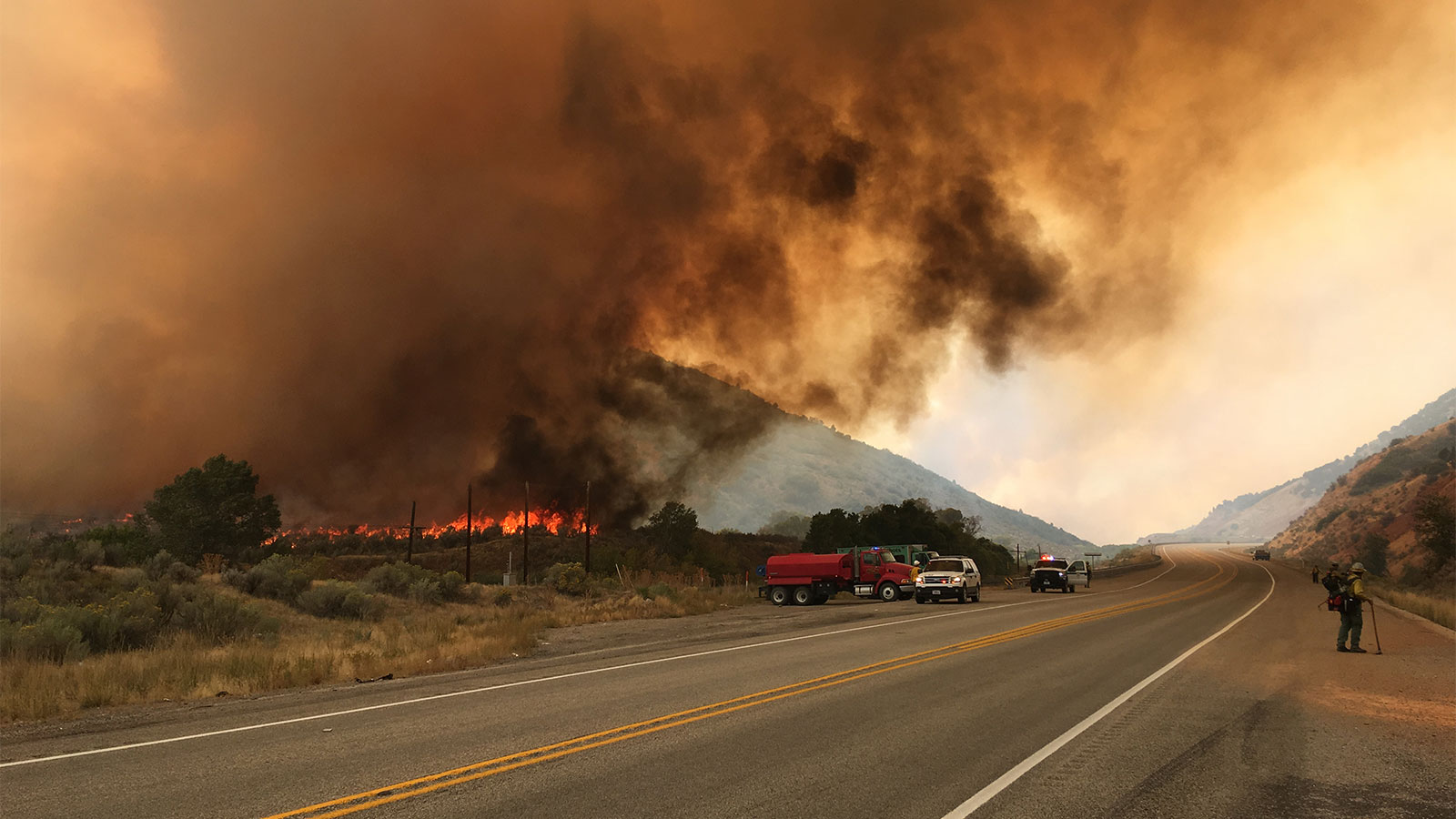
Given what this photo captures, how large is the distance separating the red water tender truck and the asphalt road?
21.5 meters

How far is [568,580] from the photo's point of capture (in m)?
39.1

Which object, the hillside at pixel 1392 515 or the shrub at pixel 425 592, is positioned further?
the hillside at pixel 1392 515

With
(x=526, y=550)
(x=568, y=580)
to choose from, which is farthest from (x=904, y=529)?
(x=568, y=580)

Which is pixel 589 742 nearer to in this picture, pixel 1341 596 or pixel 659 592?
pixel 1341 596

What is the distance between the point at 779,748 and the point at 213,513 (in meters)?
63.7

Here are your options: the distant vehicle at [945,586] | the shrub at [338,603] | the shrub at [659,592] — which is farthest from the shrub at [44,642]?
the distant vehicle at [945,586]

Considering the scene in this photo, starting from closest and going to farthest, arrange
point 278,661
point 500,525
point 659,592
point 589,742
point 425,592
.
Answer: point 589,742
point 278,661
point 425,592
point 659,592
point 500,525

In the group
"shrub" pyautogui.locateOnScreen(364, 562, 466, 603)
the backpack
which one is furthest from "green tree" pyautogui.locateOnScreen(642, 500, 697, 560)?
the backpack

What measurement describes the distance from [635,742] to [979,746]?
Answer: 354 centimetres

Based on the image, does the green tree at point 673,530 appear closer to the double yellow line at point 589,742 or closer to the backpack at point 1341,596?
the double yellow line at point 589,742

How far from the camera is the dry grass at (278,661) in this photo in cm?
1151

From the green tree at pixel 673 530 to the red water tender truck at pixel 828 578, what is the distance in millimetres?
34775

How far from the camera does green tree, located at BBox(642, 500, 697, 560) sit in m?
72.4

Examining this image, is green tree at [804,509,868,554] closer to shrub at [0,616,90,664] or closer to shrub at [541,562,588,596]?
shrub at [541,562,588,596]
